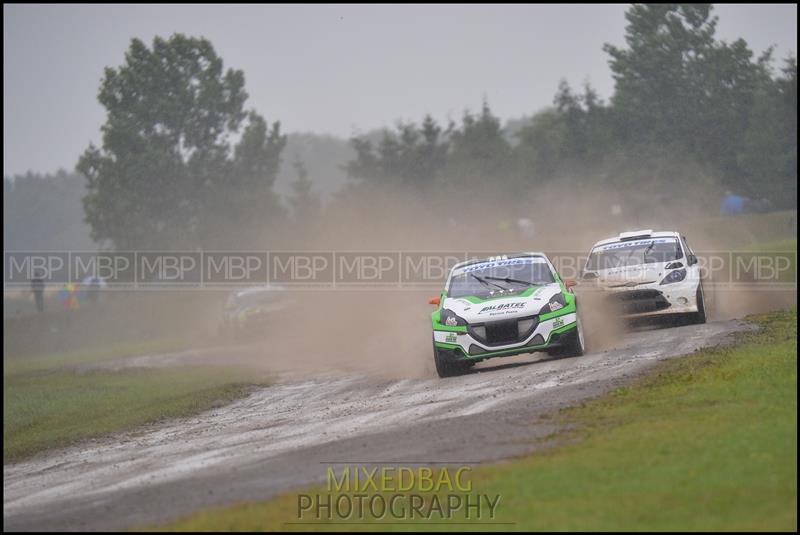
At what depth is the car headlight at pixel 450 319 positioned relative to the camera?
16.0m

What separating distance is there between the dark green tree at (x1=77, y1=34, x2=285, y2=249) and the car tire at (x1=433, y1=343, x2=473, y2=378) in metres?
47.1

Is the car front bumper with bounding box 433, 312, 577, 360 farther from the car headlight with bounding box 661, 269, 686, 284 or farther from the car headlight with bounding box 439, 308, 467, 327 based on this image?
the car headlight with bounding box 661, 269, 686, 284

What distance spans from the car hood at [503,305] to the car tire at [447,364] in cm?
58

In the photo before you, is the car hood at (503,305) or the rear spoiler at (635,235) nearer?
the car hood at (503,305)

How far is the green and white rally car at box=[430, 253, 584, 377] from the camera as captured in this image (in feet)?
52.1

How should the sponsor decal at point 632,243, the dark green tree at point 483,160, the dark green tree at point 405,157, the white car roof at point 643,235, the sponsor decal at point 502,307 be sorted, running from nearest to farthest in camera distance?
the sponsor decal at point 502,307, the sponsor decal at point 632,243, the white car roof at point 643,235, the dark green tree at point 483,160, the dark green tree at point 405,157

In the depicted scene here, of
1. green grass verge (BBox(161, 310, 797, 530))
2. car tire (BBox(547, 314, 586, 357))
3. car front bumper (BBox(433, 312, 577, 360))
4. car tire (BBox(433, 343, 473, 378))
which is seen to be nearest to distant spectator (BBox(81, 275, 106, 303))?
car tire (BBox(433, 343, 473, 378))

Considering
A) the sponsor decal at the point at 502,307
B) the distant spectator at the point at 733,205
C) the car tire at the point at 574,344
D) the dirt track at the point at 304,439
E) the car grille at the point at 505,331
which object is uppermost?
the distant spectator at the point at 733,205

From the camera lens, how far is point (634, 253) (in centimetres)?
2039

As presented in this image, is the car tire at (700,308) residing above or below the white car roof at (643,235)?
below

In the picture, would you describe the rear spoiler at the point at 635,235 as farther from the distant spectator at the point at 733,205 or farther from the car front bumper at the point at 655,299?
the distant spectator at the point at 733,205

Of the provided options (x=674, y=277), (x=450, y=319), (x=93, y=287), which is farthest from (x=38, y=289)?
(x=450, y=319)

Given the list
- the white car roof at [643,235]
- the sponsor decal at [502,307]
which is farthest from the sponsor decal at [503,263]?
the white car roof at [643,235]

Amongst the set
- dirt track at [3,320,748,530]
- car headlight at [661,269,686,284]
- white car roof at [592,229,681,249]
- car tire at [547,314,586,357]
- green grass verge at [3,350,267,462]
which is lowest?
green grass verge at [3,350,267,462]
